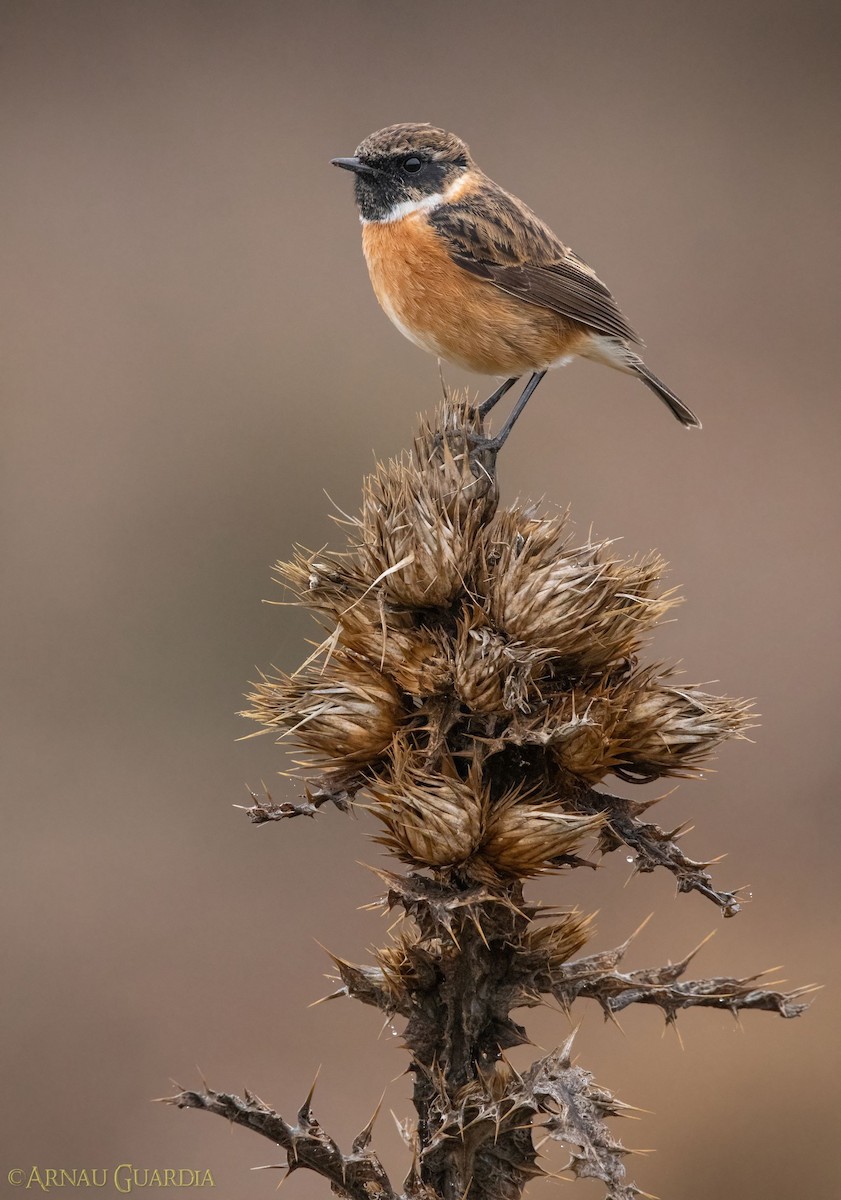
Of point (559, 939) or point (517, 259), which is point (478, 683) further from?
point (517, 259)

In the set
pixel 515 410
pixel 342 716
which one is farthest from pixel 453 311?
pixel 342 716

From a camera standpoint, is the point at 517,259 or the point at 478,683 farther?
the point at 517,259

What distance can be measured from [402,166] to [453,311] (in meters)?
0.61

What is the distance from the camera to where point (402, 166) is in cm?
483

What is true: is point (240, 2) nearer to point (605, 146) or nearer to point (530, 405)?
point (605, 146)

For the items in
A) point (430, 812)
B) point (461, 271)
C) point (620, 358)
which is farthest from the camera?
point (620, 358)

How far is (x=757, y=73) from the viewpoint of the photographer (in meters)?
8.89

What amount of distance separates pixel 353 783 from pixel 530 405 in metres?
5.65

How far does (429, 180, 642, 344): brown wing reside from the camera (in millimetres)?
4812

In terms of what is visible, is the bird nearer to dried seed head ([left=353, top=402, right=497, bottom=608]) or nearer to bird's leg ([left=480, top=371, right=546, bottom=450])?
bird's leg ([left=480, top=371, right=546, bottom=450])

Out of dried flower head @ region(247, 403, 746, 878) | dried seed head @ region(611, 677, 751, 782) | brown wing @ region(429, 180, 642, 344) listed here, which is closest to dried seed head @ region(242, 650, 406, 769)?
dried flower head @ region(247, 403, 746, 878)

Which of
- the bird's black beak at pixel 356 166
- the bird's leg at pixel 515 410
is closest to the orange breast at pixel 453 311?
the bird's leg at pixel 515 410

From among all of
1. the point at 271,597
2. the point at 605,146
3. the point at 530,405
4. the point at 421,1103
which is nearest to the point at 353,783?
the point at 421,1103

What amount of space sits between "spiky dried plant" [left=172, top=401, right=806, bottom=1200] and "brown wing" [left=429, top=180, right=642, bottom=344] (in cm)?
207
